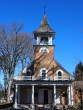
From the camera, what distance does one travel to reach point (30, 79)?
29.4 meters

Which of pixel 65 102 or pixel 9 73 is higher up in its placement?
pixel 9 73

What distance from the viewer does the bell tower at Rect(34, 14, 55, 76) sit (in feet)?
103

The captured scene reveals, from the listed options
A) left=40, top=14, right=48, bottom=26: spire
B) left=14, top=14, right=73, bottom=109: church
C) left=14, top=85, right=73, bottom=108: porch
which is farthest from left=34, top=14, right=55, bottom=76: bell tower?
left=14, top=85, right=73, bottom=108: porch

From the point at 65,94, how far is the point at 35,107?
6.36 metres

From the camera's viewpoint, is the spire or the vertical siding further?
the spire

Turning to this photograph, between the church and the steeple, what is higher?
the steeple

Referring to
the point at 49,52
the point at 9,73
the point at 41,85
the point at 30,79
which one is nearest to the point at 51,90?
the point at 41,85

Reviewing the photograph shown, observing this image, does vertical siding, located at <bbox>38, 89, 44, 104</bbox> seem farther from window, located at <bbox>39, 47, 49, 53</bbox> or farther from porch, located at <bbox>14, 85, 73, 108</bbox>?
window, located at <bbox>39, 47, 49, 53</bbox>

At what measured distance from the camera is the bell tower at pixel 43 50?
31266 millimetres

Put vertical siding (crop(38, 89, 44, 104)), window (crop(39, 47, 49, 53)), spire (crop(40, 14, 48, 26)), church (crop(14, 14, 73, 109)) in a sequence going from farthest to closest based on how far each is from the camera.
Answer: spire (crop(40, 14, 48, 26))
window (crop(39, 47, 49, 53))
vertical siding (crop(38, 89, 44, 104))
church (crop(14, 14, 73, 109))

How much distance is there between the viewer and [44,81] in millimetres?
28938

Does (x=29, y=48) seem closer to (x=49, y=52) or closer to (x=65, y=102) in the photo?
(x=49, y=52)

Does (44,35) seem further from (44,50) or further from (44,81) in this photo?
(44,81)

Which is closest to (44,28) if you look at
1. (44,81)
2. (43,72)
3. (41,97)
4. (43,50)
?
(43,50)
